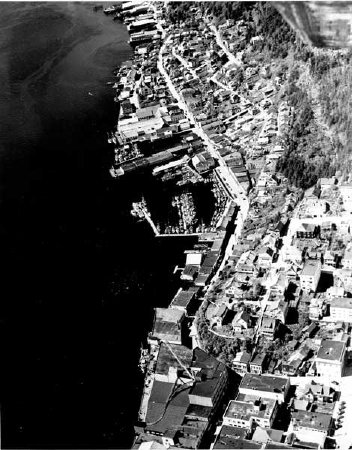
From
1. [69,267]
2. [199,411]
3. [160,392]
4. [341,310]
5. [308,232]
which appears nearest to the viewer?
[199,411]

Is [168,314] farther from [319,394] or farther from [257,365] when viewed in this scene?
[319,394]

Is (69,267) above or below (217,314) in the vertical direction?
below

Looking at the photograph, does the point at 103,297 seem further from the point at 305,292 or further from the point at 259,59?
the point at 259,59

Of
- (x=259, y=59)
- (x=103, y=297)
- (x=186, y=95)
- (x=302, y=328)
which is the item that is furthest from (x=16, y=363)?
(x=259, y=59)

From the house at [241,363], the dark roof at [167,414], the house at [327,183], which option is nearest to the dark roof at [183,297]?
the house at [241,363]

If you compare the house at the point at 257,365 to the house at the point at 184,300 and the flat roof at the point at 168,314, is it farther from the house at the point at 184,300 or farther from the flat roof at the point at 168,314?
the house at the point at 184,300

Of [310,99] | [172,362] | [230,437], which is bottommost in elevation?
[172,362]

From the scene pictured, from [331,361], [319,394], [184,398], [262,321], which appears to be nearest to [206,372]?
[184,398]

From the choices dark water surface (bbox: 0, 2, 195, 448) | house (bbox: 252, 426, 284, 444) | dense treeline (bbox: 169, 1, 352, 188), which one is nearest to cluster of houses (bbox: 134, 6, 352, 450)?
house (bbox: 252, 426, 284, 444)
